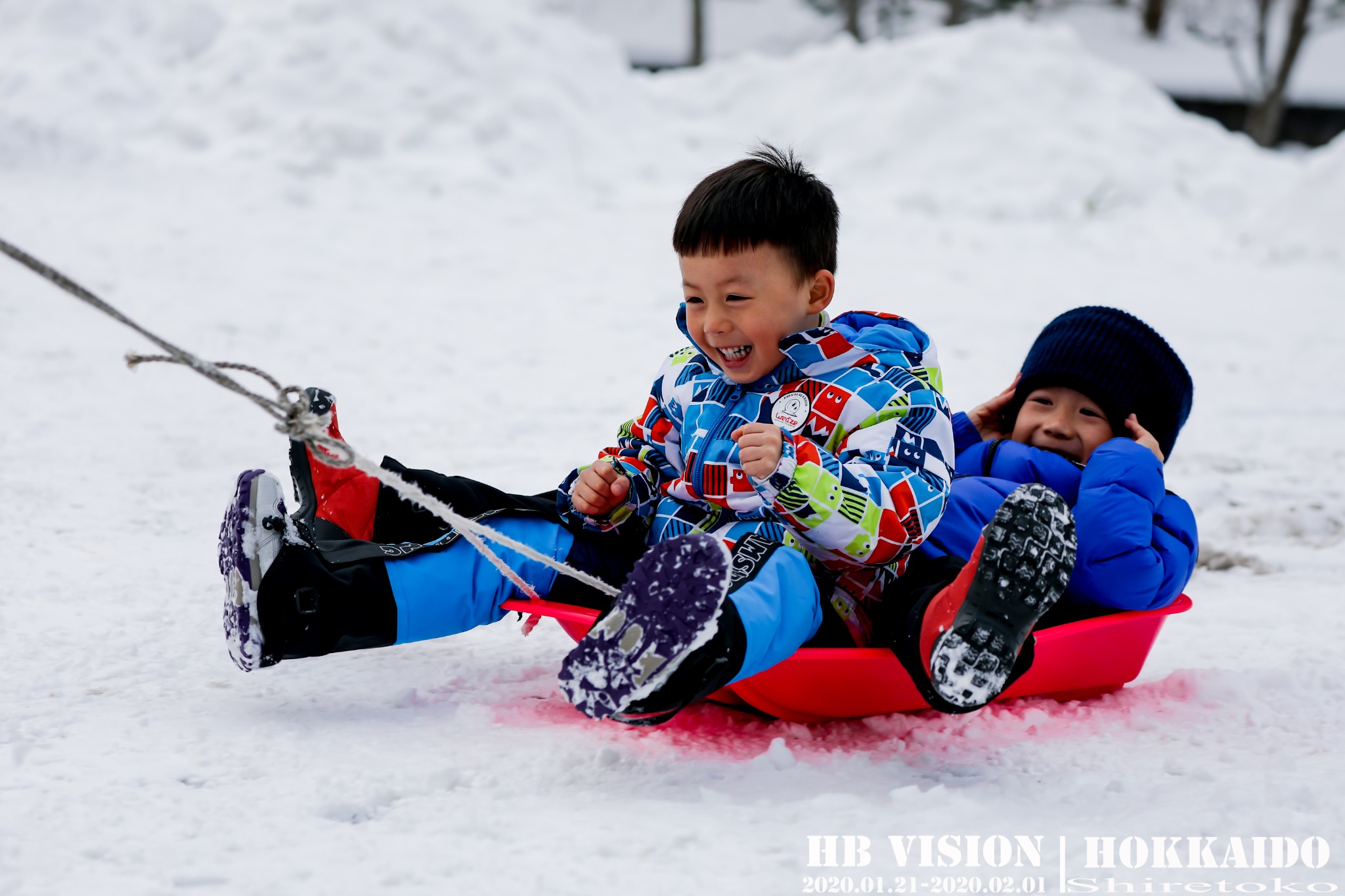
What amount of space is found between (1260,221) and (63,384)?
5690mm

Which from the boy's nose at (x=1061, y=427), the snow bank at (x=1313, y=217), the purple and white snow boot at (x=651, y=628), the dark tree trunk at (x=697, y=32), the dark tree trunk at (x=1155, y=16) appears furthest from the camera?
the dark tree trunk at (x=1155, y=16)

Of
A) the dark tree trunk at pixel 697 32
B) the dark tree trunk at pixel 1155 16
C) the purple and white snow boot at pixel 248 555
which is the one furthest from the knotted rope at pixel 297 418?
the dark tree trunk at pixel 1155 16

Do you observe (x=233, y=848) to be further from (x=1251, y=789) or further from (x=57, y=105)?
(x=57, y=105)

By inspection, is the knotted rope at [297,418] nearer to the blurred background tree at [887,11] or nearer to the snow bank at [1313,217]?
the snow bank at [1313,217]

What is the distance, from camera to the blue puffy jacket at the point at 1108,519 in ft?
5.82

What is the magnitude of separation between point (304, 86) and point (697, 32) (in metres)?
6.50

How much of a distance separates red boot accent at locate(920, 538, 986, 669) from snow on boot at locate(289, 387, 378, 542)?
89 cm

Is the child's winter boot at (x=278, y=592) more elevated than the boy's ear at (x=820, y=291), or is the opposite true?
the boy's ear at (x=820, y=291)

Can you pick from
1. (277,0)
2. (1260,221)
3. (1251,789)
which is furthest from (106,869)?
(277,0)

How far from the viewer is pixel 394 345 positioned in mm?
4012

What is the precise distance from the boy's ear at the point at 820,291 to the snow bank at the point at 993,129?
16.7 ft

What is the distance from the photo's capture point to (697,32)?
12094mm

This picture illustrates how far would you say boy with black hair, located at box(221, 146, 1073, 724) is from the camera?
1388 mm

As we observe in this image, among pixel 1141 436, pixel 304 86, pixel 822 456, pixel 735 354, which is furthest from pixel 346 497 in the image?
pixel 304 86
